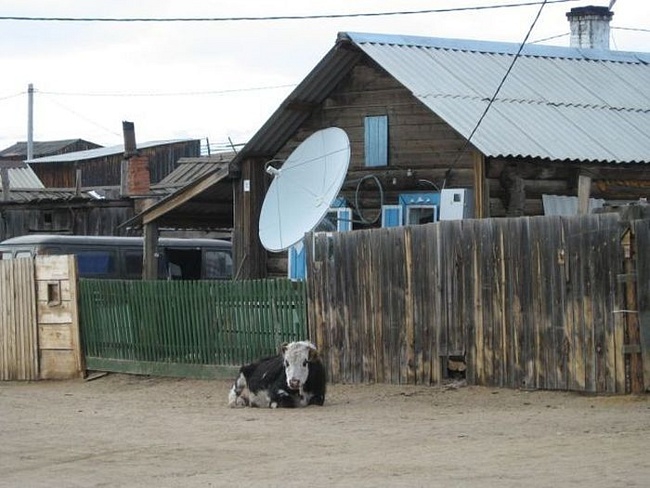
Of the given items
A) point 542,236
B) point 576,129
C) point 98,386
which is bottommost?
point 98,386

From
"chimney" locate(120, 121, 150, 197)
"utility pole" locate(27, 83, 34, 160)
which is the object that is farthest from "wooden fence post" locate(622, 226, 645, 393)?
"utility pole" locate(27, 83, 34, 160)

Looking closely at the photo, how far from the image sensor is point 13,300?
2458 centimetres

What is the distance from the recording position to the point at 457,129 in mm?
21781

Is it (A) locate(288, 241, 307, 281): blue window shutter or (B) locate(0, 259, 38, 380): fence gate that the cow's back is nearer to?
(B) locate(0, 259, 38, 380): fence gate

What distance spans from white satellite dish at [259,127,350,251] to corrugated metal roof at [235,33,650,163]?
→ 5.50 ft

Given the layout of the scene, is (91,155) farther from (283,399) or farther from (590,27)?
(283,399)

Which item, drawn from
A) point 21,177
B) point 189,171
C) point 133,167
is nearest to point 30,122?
point 21,177

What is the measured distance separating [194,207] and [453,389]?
12640mm

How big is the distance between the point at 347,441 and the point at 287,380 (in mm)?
3699

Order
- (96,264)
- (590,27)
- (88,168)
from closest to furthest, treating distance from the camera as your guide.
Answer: (96,264), (590,27), (88,168)

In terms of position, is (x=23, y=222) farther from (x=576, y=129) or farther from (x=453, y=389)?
(x=453, y=389)

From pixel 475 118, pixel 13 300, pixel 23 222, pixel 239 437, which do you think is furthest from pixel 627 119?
pixel 23 222

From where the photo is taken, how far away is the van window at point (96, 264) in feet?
99.7

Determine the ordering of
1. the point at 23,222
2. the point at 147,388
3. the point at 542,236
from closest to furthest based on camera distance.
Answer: the point at 542,236 → the point at 147,388 → the point at 23,222
